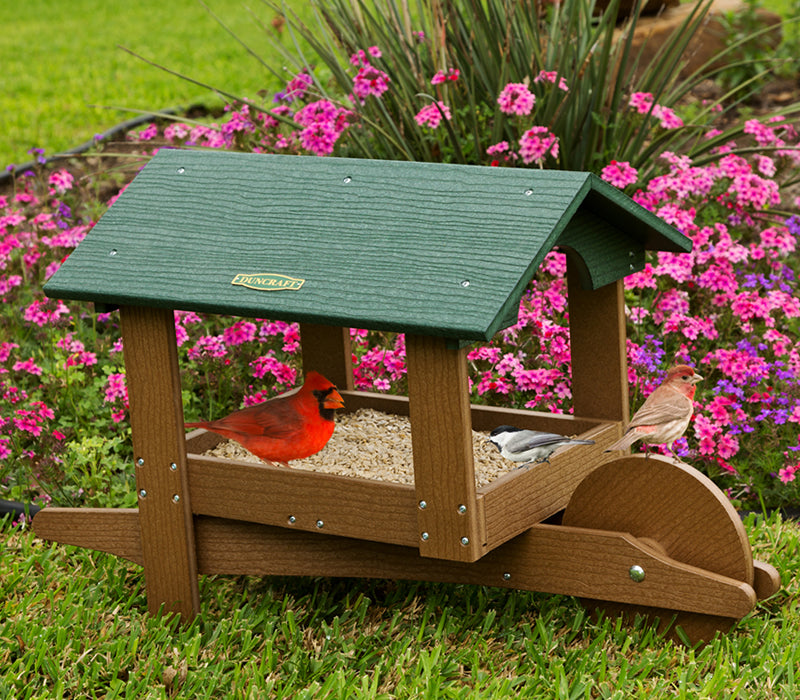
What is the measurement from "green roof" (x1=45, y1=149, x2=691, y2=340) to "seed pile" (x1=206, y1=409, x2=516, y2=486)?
63 centimetres

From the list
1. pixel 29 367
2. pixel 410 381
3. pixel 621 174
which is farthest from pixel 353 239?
pixel 29 367

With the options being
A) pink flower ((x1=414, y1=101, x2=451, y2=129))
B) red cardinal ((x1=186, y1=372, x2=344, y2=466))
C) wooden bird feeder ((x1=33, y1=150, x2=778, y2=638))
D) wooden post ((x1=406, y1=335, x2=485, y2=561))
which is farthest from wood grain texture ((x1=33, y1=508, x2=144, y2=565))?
pink flower ((x1=414, y1=101, x2=451, y2=129))

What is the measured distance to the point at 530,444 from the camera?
2652 millimetres

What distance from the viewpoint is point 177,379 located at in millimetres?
2828

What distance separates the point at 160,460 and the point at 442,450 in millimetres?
891

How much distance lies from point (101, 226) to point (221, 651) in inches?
47.3

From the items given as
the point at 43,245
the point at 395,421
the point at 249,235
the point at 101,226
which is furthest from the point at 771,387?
the point at 43,245

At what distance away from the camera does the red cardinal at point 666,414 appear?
2.60 m

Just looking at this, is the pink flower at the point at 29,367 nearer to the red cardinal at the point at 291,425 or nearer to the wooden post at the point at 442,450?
the red cardinal at the point at 291,425

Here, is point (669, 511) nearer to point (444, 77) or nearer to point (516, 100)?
point (516, 100)

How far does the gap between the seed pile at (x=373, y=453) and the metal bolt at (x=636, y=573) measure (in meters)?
0.45

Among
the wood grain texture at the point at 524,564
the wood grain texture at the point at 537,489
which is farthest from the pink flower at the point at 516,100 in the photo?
the wood grain texture at the point at 524,564

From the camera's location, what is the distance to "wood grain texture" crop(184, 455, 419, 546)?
2576 mm

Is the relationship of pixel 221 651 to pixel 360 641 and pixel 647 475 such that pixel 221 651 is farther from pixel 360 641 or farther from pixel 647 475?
pixel 647 475
